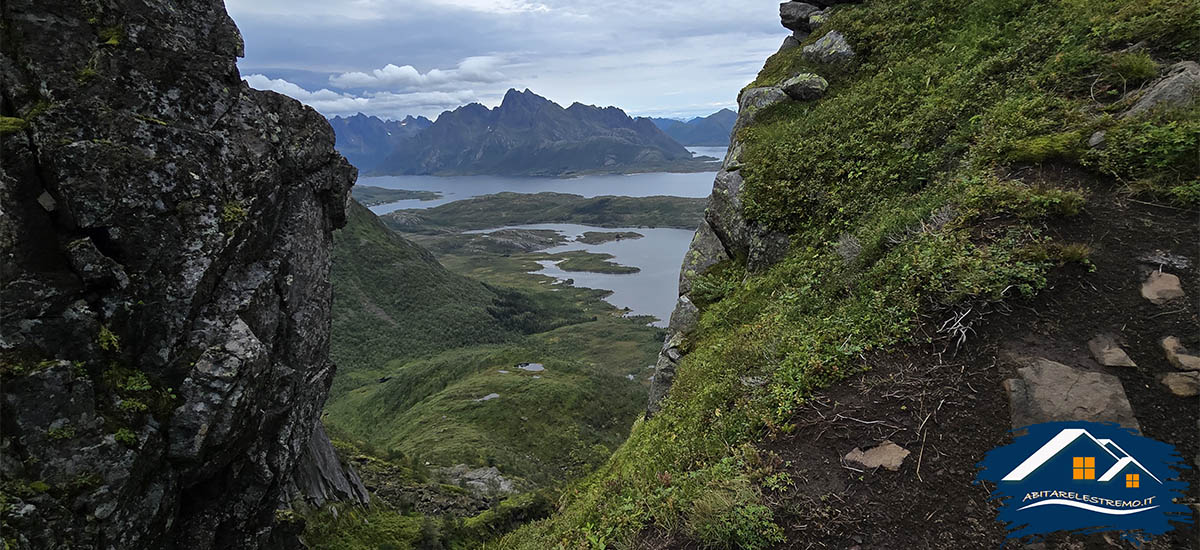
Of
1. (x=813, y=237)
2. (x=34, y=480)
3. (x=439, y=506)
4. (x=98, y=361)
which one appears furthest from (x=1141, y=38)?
(x=439, y=506)

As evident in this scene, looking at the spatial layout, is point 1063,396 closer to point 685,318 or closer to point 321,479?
point 685,318

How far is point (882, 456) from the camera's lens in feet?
20.3

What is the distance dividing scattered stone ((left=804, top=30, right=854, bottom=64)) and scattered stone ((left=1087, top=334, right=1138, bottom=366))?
12.6m

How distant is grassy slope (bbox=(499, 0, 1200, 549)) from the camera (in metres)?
7.28

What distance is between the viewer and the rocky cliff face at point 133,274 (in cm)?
855

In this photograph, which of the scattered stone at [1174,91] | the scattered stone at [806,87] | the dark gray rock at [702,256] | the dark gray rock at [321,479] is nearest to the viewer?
the scattered stone at [1174,91]

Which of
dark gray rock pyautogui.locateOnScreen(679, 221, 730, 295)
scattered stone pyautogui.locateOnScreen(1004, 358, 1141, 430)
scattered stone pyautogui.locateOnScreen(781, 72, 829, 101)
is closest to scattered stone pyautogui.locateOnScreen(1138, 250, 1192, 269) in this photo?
scattered stone pyautogui.locateOnScreen(1004, 358, 1141, 430)

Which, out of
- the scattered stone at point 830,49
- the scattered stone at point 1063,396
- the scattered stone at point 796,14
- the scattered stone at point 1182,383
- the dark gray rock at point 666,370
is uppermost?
the scattered stone at point 796,14

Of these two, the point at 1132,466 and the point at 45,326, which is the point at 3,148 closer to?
the point at 45,326

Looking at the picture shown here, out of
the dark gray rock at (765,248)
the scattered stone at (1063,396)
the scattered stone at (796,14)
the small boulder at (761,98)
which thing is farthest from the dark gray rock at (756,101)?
Answer: the scattered stone at (1063,396)

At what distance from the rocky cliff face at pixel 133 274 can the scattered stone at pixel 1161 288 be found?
16.0 meters

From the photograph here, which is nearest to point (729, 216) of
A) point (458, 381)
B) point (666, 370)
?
point (666, 370)

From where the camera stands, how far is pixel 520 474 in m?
48.4

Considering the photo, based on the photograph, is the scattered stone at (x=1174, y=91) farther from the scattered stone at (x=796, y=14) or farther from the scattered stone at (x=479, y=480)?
the scattered stone at (x=479, y=480)
